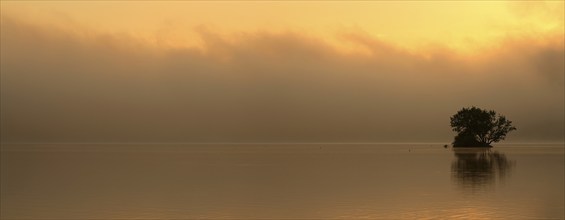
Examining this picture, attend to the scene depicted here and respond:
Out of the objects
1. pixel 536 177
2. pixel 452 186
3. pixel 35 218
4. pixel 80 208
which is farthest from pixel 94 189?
pixel 536 177

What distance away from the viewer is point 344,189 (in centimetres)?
4641

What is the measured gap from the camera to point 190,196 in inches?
1635

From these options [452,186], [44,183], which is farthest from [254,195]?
[44,183]

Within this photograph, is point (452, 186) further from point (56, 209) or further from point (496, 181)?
point (56, 209)

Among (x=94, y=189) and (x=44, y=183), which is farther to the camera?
(x=44, y=183)

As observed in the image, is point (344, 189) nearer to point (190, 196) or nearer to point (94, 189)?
point (190, 196)

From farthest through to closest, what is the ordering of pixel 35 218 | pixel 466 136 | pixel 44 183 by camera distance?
pixel 466 136
pixel 44 183
pixel 35 218

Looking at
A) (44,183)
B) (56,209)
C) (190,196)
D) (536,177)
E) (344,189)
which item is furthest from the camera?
(536,177)

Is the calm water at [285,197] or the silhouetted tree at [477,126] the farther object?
the silhouetted tree at [477,126]

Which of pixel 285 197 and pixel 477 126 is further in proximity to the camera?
pixel 477 126

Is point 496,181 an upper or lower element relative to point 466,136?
lower

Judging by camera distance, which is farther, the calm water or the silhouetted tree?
the silhouetted tree

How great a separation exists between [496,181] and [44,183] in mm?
37913

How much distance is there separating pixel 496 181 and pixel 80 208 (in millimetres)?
34722
